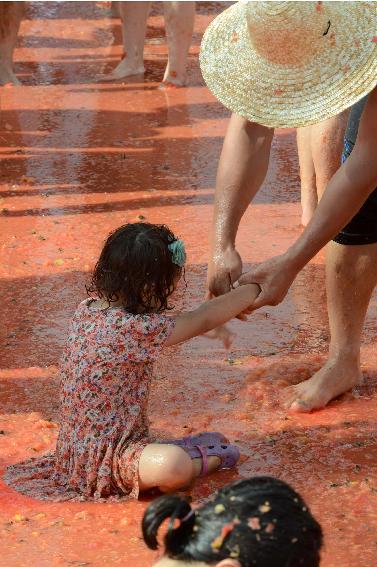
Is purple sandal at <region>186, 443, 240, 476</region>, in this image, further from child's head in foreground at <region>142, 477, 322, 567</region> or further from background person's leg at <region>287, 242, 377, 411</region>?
child's head in foreground at <region>142, 477, 322, 567</region>

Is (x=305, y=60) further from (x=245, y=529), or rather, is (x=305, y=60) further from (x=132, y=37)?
(x=132, y=37)

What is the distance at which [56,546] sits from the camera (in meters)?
3.28

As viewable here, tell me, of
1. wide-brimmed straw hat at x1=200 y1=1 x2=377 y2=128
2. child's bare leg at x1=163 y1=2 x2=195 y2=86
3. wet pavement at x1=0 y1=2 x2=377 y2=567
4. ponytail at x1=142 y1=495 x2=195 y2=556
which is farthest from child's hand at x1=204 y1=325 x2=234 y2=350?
child's bare leg at x1=163 y1=2 x2=195 y2=86

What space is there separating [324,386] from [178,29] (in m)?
4.79

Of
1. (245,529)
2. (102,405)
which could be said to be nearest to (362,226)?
(102,405)

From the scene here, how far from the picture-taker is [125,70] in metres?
8.81

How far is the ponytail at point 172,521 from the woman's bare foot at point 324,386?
2012 mm

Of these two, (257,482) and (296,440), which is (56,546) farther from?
(257,482)

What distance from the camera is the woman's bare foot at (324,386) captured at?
409 cm

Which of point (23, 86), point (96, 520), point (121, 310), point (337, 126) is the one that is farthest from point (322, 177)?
point (23, 86)

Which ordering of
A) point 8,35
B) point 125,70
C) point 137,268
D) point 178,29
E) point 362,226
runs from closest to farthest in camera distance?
point 137,268
point 362,226
point 178,29
point 8,35
point 125,70

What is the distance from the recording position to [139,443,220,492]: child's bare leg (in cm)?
349

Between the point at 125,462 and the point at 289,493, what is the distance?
5.02ft

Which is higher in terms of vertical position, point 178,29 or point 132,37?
point 178,29
